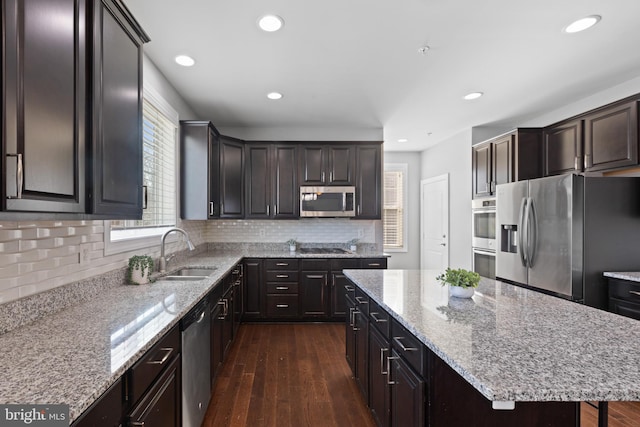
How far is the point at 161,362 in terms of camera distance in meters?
1.37

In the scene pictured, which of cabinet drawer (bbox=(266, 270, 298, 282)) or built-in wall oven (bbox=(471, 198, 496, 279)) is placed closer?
built-in wall oven (bbox=(471, 198, 496, 279))

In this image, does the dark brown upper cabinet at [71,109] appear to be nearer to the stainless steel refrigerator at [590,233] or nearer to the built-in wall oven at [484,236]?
the stainless steel refrigerator at [590,233]

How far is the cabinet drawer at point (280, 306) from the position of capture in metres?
4.08

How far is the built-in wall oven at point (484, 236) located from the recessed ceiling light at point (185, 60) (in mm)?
3682

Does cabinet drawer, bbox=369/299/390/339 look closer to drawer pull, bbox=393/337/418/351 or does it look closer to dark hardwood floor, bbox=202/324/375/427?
drawer pull, bbox=393/337/418/351

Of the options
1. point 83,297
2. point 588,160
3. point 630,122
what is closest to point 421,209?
point 588,160

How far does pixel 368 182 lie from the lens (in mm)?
4469

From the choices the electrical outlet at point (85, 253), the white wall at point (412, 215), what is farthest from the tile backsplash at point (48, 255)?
the white wall at point (412, 215)

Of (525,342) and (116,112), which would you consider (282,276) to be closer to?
(116,112)

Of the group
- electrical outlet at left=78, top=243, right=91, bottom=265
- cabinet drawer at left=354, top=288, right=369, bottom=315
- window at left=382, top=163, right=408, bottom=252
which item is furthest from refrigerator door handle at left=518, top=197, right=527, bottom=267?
electrical outlet at left=78, top=243, right=91, bottom=265

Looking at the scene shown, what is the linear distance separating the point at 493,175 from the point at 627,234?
1.56 meters

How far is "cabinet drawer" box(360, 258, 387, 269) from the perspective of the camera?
13.5ft

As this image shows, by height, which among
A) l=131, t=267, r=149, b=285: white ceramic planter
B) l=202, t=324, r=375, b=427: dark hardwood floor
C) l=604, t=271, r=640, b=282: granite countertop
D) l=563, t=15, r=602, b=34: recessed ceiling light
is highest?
l=563, t=15, r=602, b=34: recessed ceiling light

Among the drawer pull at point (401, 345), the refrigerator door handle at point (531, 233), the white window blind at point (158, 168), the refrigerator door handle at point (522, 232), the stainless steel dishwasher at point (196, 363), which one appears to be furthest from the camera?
the refrigerator door handle at point (522, 232)
